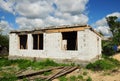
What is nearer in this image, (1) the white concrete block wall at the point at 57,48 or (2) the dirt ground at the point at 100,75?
(2) the dirt ground at the point at 100,75

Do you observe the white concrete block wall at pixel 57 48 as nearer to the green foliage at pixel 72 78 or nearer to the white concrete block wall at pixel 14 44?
the white concrete block wall at pixel 14 44

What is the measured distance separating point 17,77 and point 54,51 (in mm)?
5179

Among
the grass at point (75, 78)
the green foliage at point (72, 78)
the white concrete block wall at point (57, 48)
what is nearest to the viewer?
the grass at point (75, 78)

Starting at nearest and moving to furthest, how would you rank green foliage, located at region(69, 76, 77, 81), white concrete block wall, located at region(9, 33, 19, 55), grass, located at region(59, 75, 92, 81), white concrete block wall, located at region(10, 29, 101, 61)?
1. grass, located at region(59, 75, 92, 81)
2. green foliage, located at region(69, 76, 77, 81)
3. white concrete block wall, located at region(10, 29, 101, 61)
4. white concrete block wall, located at region(9, 33, 19, 55)

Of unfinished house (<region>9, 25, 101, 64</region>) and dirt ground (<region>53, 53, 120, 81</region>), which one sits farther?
unfinished house (<region>9, 25, 101, 64</region>)

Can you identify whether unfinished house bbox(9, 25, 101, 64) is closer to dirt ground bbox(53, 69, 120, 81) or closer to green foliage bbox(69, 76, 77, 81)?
dirt ground bbox(53, 69, 120, 81)

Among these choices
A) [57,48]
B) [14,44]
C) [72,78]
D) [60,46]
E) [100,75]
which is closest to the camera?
[72,78]

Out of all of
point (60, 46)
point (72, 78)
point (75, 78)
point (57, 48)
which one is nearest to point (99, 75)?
point (75, 78)

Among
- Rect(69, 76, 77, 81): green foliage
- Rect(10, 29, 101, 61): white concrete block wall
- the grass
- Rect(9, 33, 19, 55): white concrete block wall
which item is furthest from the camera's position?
Rect(9, 33, 19, 55): white concrete block wall

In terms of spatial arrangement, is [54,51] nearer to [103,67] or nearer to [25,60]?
[25,60]

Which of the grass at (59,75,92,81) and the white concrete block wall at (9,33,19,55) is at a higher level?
the white concrete block wall at (9,33,19,55)

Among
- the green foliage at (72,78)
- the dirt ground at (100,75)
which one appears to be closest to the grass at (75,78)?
the green foliage at (72,78)

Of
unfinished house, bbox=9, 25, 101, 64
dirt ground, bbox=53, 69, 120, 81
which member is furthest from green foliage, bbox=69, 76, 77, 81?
unfinished house, bbox=9, 25, 101, 64

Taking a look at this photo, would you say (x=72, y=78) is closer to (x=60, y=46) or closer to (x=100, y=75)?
(x=100, y=75)
